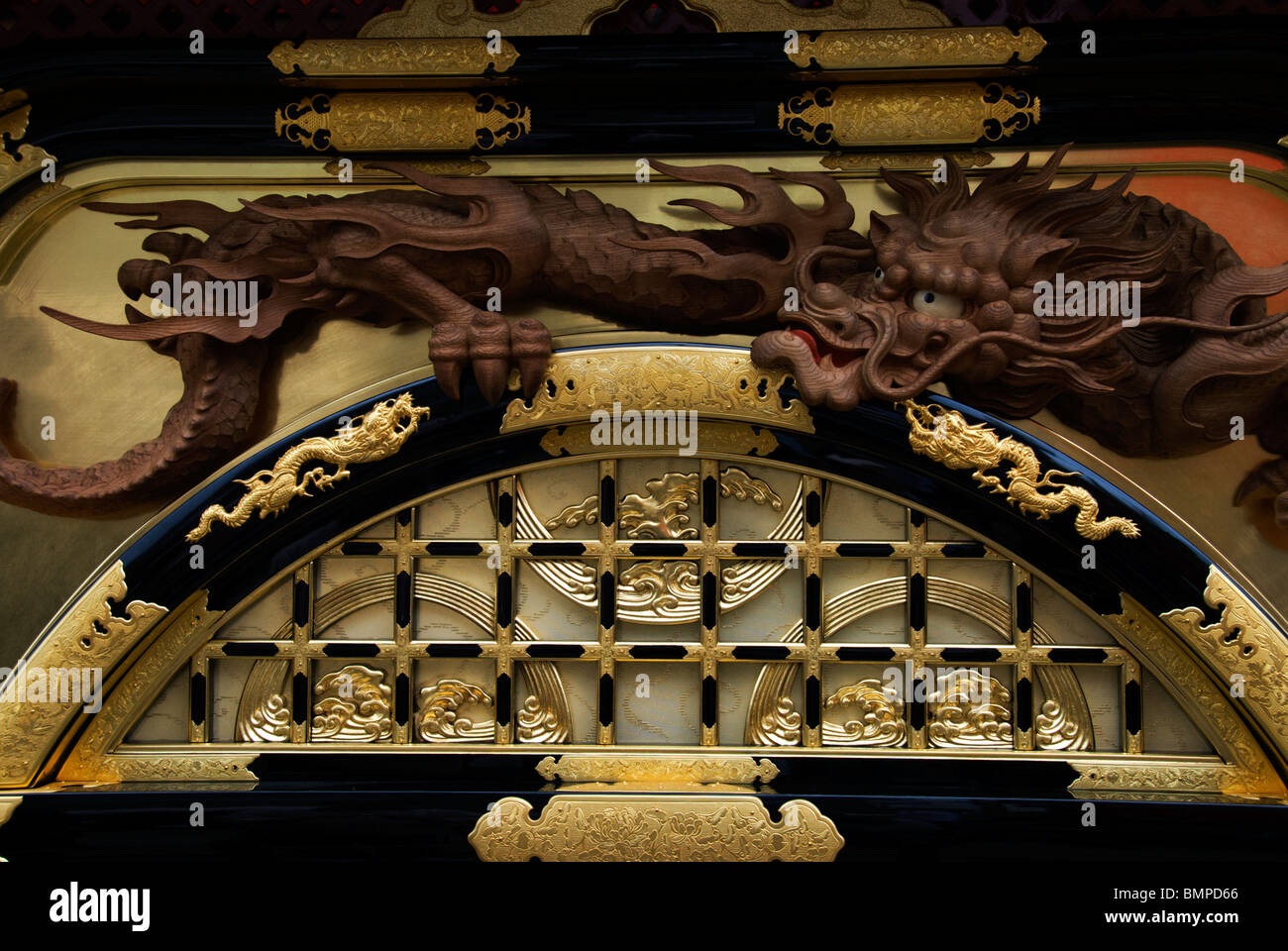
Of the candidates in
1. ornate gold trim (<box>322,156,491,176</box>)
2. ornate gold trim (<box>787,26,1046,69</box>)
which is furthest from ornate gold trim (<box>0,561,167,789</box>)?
ornate gold trim (<box>787,26,1046,69</box>)

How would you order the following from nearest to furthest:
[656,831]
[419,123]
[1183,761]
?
1. [656,831]
2. [1183,761]
3. [419,123]

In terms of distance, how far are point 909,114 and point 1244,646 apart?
5.81ft

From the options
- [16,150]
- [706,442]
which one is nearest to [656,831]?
[706,442]

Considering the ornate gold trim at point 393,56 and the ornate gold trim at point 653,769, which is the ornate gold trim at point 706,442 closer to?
the ornate gold trim at point 653,769

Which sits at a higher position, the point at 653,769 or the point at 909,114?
the point at 909,114

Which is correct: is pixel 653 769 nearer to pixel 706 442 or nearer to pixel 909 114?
pixel 706 442

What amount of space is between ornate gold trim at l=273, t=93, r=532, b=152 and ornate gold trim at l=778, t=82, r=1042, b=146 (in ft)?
2.70

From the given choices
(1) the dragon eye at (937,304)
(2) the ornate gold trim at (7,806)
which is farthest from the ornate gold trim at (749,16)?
(2) the ornate gold trim at (7,806)

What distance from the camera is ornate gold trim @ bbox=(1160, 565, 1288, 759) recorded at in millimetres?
2494

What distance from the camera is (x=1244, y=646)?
2.51m

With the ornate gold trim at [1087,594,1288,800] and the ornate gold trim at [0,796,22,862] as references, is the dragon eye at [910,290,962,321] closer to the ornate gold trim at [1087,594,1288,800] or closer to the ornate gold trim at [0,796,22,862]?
the ornate gold trim at [1087,594,1288,800]

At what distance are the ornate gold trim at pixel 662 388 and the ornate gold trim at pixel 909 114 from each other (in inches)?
28.4
